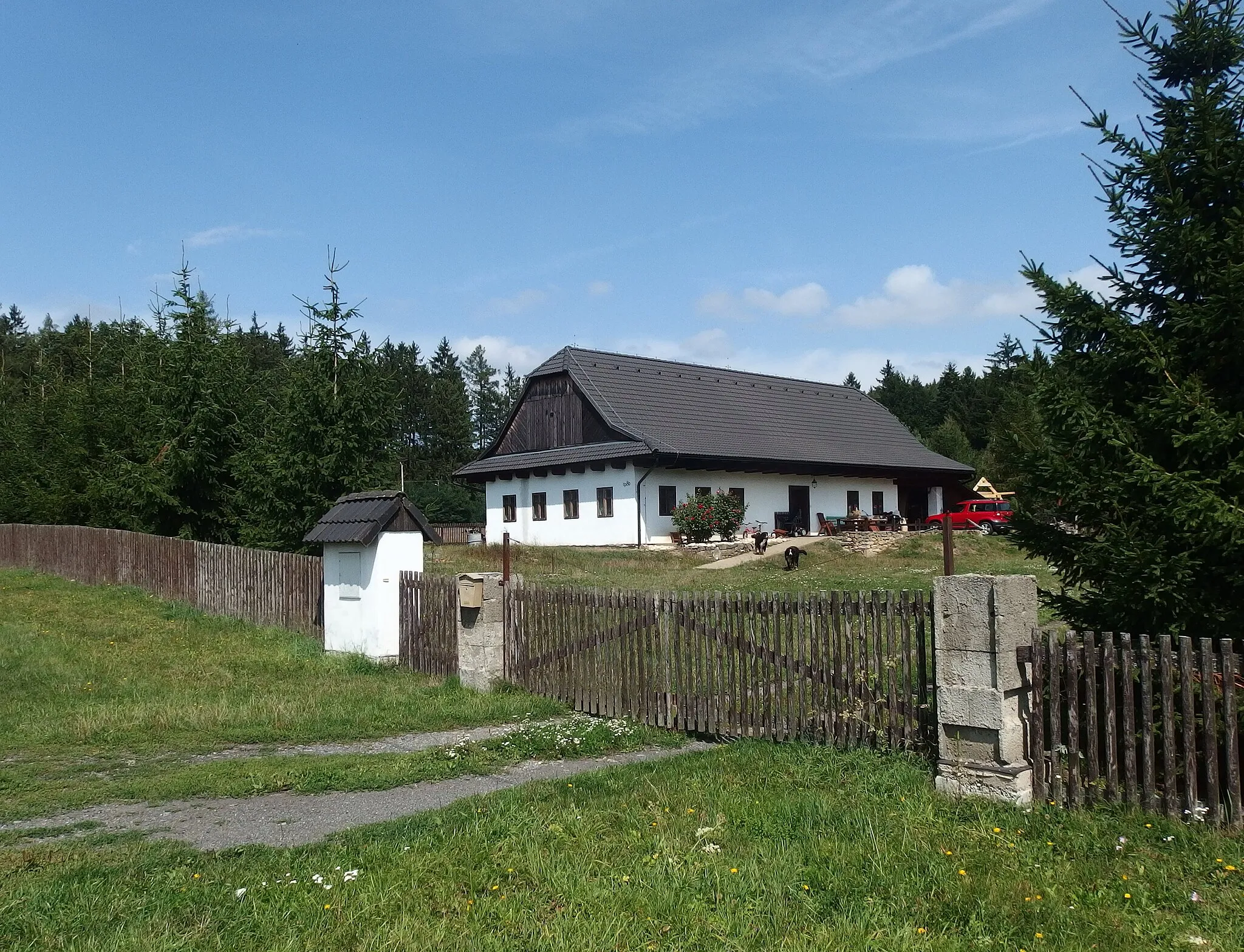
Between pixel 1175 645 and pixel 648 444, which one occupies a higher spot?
pixel 648 444

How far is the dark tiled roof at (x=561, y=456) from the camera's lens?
112 feet

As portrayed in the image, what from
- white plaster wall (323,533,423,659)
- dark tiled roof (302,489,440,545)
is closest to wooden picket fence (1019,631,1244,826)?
dark tiled roof (302,489,440,545)

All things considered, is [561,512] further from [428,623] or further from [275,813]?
[275,813]

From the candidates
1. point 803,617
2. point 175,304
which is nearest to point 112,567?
point 175,304

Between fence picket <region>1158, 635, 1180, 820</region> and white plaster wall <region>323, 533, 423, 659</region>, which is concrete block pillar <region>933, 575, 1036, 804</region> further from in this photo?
white plaster wall <region>323, 533, 423, 659</region>

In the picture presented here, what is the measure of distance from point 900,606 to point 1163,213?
10.5ft

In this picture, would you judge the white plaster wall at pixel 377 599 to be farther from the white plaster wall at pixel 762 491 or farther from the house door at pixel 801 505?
the house door at pixel 801 505

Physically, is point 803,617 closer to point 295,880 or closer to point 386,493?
point 295,880

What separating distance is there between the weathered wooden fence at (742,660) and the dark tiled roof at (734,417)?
22931mm

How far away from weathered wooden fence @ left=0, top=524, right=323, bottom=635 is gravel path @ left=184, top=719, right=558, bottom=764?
6303 mm

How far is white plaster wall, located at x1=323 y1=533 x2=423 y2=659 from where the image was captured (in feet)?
43.4

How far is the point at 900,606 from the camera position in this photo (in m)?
7.42

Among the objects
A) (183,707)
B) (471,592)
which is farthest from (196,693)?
(471,592)

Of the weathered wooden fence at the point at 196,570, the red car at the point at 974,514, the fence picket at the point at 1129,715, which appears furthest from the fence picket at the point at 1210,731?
the red car at the point at 974,514
